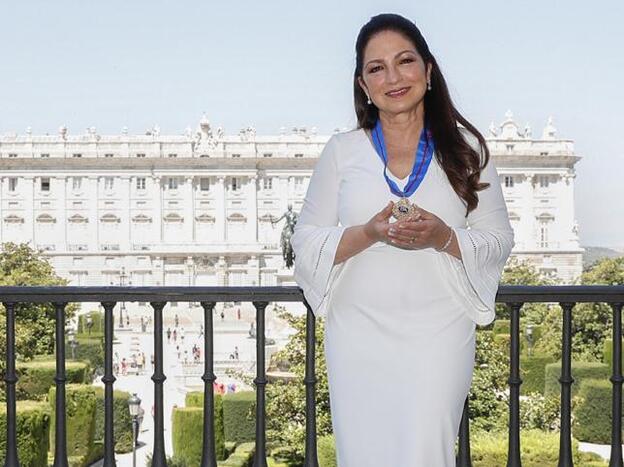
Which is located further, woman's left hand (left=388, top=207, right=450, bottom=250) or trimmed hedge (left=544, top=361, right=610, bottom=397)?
trimmed hedge (left=544, top=361, right=610, bottom=397)

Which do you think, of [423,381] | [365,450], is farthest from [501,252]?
[365,450]

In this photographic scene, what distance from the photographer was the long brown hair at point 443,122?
239 cm

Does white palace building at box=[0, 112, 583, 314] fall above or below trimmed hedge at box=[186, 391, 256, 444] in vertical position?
above

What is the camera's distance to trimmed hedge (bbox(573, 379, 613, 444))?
15109 mm

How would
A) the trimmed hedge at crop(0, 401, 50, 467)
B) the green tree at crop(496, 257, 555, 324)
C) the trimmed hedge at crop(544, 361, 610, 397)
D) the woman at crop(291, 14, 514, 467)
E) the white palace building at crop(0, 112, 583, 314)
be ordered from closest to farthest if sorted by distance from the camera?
the woman at crop(291, 14, 514, 467) < the trimmed hedge at crop(0, 401, 50, 467) < the trimmed hedge at crop(544, 361, 610, 397) < the green tree at crop(496, 257, 555, 324) < the white palace building at crop(0, 112, 583, 314)

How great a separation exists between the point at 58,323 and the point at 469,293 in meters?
1.58

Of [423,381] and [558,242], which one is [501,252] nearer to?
[423,381]

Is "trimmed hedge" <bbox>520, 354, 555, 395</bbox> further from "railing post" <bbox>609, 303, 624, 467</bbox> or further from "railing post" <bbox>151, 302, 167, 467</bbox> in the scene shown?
"railing post" <bbox>151, 302, 167, 467</bbox>

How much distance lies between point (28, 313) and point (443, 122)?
64.7ft

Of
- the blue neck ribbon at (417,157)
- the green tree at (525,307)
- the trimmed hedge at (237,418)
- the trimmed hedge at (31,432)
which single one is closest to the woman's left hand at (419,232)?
the blue neck ribbon at (417,157)

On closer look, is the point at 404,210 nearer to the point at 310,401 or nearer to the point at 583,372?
the point at 310,401

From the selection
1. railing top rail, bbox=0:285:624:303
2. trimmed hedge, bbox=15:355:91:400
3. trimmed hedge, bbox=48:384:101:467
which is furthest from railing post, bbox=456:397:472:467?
trimmed hedge, bbox=15:355:91:400

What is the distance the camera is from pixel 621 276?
28422 millimetres

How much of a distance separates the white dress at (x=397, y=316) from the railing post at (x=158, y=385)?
1.05 meters
